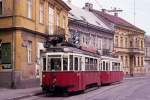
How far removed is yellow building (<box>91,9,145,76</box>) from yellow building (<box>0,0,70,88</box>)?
1420 inches

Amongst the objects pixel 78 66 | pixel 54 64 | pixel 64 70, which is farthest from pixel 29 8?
pixel 64 70

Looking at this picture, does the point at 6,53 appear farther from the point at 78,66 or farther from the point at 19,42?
the point at 78,66

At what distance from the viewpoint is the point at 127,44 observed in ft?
251

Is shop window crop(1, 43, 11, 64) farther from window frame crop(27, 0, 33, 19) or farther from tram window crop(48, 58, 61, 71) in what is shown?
tram window crop(48, 58, 61, 71)

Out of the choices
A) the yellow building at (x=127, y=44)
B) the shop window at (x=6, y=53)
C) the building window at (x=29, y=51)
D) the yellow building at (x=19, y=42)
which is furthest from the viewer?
the yellow building at (x=127, y=44)

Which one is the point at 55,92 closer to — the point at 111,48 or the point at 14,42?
the point at 14,42

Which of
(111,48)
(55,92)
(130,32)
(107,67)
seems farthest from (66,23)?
(130,32)

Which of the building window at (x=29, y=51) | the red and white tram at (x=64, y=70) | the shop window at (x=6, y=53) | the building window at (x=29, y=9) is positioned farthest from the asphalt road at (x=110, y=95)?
the building window at (x=29, y=9)

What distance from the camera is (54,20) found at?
133ft

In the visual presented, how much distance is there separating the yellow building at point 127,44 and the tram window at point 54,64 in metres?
44.5

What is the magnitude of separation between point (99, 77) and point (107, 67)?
188 inches

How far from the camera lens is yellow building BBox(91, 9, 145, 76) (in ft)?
235

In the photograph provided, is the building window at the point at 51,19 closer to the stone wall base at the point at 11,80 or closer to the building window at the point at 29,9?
the building window at the point at 29,9

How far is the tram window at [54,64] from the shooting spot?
994 inches
